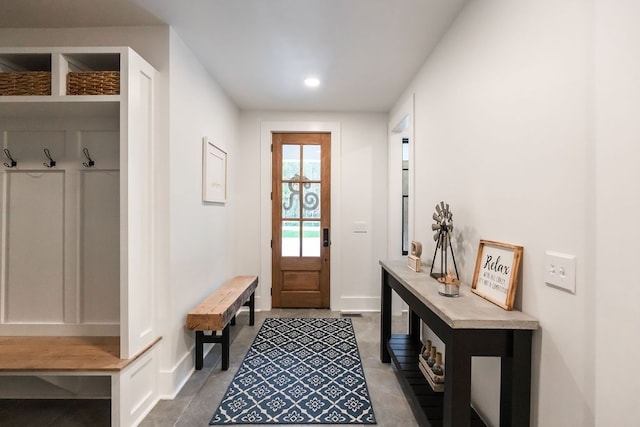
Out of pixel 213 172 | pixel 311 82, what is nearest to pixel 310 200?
pixel 213 172

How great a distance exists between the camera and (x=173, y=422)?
1749 millimetres

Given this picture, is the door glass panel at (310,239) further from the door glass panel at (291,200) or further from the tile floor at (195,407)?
the tile floor at (195,407)

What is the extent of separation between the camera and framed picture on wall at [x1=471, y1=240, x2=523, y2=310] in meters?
1.25

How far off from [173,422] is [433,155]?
252 cm

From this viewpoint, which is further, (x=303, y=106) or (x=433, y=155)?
(x=303, y=106)

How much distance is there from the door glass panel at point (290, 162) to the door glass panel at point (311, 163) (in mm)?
78

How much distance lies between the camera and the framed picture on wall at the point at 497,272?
125 centimetres

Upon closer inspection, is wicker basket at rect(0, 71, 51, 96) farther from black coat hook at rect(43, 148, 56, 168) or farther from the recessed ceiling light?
the recessed ceiling light

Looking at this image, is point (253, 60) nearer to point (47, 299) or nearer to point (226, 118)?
point (226, 118)

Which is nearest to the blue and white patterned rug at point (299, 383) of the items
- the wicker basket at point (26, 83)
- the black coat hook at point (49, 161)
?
the black coat hook at point (49, 161)

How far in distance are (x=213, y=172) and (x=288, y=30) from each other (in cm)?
144

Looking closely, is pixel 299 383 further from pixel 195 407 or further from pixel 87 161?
pixel 87 161

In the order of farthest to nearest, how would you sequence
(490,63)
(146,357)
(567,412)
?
1. (146,357)
2. (490,63)
3. (567,412)

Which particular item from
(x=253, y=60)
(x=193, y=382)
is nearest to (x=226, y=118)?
(x=253, y=60)
